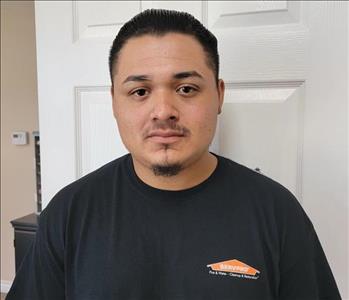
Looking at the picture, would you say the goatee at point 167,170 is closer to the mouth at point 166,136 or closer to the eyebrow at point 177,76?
the mouth at point 166,136

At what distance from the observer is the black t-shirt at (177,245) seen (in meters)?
0.75

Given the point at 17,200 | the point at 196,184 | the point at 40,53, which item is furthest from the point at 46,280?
the point at 17,200

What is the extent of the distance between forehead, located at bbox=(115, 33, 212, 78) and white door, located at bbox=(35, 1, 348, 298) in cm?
28

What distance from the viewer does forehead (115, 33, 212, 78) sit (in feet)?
2.40

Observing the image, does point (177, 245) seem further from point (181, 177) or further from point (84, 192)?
point (84, 192)

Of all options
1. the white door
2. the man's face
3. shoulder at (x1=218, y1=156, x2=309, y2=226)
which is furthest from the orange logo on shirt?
the white door

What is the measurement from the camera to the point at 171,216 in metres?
0.79

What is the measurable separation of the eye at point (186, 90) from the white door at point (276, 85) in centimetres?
31

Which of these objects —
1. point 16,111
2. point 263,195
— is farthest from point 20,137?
point 263,195

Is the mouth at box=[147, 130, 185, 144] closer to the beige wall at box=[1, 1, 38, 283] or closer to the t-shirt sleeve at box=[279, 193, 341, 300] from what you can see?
the t-shirt sleeve at box=[279, 193, 341, 300]

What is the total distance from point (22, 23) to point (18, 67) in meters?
0.30

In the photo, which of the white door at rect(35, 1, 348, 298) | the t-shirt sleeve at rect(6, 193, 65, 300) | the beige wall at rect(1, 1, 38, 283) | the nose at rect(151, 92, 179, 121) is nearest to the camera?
the nose at rect(151, 92, 179, 121)

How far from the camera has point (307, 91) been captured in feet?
3.17

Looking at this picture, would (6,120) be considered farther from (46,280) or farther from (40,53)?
(46,280)
